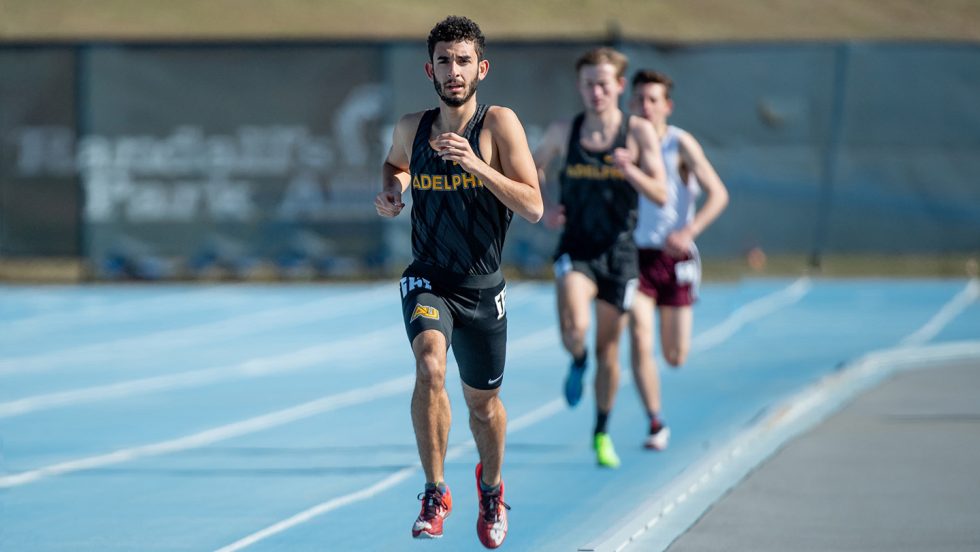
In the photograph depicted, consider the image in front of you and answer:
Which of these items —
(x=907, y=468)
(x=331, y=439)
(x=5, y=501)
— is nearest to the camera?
(x=5, y=501)

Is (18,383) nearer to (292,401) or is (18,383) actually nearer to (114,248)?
(292,401)

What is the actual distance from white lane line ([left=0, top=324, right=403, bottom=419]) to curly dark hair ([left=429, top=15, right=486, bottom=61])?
6259mm

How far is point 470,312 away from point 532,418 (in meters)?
4.77

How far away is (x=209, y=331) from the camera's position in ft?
58.1

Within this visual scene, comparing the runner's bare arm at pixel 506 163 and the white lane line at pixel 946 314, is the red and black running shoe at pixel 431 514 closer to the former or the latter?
the runner's bare arm at pixel 506 163

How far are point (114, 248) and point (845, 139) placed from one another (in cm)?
1014

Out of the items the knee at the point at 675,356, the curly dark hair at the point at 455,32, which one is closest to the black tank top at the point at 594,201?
the knee at the point at 675,356

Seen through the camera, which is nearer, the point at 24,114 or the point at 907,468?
the point at 907,468

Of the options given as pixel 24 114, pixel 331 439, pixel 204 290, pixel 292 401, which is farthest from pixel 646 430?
pixel 24 114

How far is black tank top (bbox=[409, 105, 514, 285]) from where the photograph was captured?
22.6 feet

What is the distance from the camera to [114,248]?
22750 mm

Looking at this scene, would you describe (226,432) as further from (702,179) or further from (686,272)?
(702,179)

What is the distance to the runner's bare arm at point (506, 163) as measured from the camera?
21.4ft

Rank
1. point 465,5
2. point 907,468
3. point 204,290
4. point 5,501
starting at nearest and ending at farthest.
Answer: point 5,501 < point 907,468 < point 204,290 < point 465,5
